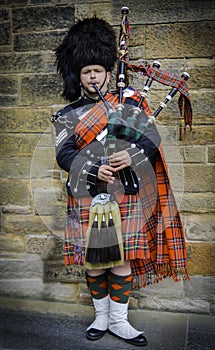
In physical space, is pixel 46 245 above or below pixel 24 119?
below

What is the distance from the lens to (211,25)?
8.27 ft

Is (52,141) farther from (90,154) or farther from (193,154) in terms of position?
(193,154)

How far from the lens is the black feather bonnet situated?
2174 millimetres

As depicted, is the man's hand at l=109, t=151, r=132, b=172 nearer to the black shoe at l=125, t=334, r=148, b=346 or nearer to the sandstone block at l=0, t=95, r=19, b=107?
the black shoe at l=125, t=334, r=148, b=346

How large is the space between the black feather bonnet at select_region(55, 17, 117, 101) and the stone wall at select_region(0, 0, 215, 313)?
1.33ft

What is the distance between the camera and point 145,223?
2.32m

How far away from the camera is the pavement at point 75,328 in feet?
7.65

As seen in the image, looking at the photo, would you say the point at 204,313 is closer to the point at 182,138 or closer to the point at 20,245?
the point at 182,138

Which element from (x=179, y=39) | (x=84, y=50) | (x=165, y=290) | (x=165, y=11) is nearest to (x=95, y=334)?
(x=165, y=290)

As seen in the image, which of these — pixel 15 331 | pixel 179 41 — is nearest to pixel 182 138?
pixel 179 41

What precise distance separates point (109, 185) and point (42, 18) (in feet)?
4.00

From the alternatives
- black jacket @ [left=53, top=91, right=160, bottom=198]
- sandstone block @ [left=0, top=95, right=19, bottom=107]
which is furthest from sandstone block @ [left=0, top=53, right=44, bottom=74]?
black jacket @ [left=53, top=91, right=160, bottom=198]

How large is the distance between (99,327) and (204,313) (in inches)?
27.3

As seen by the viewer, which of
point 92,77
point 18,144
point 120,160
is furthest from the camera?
point 18,144
